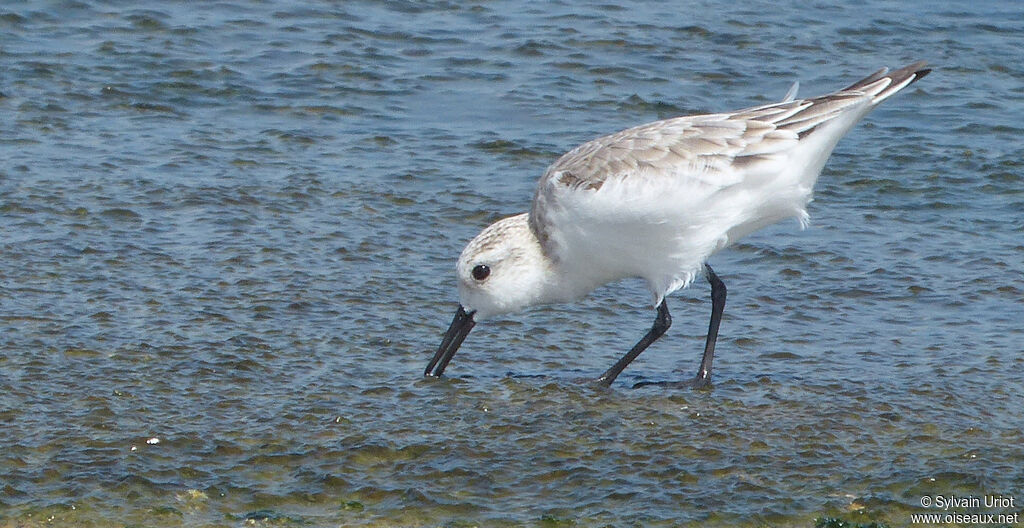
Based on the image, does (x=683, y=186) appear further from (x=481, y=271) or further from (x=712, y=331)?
(x=481, y=271)

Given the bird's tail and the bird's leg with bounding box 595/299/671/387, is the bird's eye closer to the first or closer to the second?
the bird's leg with bounding box 595/299/671/387

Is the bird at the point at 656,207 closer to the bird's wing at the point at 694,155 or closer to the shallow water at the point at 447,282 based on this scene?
the bird's wing at the point at 694,155

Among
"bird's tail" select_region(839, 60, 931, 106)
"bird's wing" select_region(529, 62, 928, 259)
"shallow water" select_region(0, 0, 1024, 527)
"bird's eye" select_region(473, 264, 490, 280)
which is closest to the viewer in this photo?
"shallow water" select_region(0, 0, 1024, 527)

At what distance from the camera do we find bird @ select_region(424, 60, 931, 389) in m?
6.78

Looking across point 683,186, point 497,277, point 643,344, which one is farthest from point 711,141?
point 497,277

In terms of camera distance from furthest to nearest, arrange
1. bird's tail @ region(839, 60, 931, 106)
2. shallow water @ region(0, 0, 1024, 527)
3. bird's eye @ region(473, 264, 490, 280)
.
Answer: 1. bird's eye @ region(473, 264, 490, 280)
2. bird's tail @ region(839, 60, 931, 106)
3. shallow water @ region(0, 0, 1024, 527)

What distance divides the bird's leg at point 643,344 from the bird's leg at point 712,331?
38mm

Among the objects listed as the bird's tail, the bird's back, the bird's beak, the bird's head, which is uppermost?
the bird's tail

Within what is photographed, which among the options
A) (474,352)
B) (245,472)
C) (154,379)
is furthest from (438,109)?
(245,472)

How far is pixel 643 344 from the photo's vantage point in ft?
24.1

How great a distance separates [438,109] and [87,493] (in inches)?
254

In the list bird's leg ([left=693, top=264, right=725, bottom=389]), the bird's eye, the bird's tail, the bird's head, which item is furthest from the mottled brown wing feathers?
bird's leg ([left=693, top=264, right=725, bottom=389])

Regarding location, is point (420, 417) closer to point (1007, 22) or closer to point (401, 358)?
point (401, 358)

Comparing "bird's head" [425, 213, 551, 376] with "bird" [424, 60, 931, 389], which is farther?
"bird's head" [425, 213, 551, 376]
